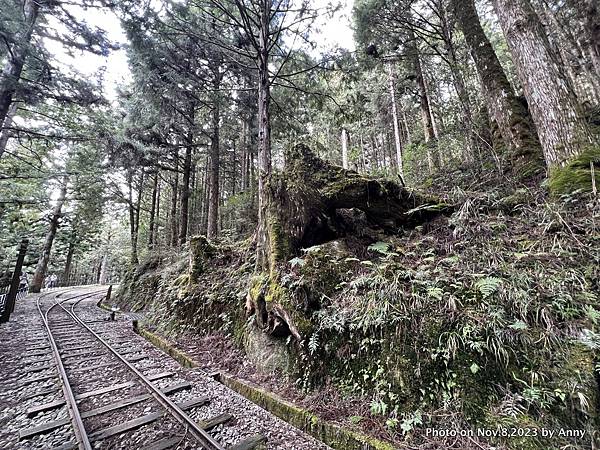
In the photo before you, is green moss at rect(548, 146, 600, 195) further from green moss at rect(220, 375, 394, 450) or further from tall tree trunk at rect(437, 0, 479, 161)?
green moss at rect(220, 375, 394, 450)

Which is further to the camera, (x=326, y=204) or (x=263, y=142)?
(x=263, y=142)

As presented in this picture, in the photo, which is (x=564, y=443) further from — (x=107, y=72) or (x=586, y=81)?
(x=586, y=81)

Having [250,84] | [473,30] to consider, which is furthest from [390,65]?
[250,84]

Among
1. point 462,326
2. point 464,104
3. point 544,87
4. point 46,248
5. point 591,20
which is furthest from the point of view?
point 46,248

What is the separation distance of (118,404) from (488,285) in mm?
5279

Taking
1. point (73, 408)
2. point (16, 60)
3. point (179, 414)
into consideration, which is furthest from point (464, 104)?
point (16, 60)

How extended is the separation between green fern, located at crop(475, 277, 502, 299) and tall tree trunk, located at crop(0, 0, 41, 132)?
37.5ft

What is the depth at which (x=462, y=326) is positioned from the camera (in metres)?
2.83

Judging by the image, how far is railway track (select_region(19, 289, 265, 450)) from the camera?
311cm

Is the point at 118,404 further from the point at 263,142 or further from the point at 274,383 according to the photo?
the point at 263,142

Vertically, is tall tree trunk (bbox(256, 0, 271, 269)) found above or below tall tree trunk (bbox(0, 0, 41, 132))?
below

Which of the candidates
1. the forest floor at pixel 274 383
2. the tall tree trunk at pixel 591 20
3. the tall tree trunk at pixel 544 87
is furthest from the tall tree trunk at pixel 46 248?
the tall tree trunk at pixel 591 20

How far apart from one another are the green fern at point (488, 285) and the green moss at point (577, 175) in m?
2.37

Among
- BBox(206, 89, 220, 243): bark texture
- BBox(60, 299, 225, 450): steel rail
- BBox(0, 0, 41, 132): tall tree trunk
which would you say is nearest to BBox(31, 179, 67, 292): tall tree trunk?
BBox(0, 0, 41, 132): tall tree trunk
